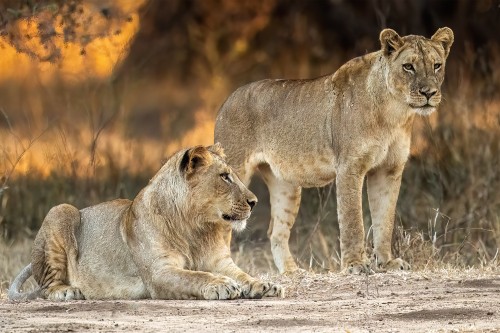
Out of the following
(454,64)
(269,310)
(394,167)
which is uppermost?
(454,64)

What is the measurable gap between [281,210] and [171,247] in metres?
2.64

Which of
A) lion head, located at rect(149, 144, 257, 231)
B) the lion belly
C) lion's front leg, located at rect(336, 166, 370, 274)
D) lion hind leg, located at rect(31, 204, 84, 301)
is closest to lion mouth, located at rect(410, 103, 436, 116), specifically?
lion's front leg, located at rect(336, 166, 370, 274)

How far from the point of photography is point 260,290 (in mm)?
7734

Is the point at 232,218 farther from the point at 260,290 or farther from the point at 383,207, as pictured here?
the point at 383,207

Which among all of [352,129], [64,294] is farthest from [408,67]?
[64,294]

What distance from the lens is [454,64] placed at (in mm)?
14523

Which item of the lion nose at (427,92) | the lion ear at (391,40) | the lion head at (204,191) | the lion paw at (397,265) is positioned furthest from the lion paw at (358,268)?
the lion ear at (391,40)

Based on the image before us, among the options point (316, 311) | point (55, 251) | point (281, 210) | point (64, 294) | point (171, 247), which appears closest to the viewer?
point (316, 311)

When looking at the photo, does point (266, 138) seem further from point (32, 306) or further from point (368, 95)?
point (32, 306)

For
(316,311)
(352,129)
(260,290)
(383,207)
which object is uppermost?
(352,129)

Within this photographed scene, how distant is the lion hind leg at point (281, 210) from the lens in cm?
1051

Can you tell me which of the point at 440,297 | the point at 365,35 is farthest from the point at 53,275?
the point at 365,35

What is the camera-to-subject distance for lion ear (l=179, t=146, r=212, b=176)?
26.3 ft

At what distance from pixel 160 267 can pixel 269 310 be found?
97 cm
